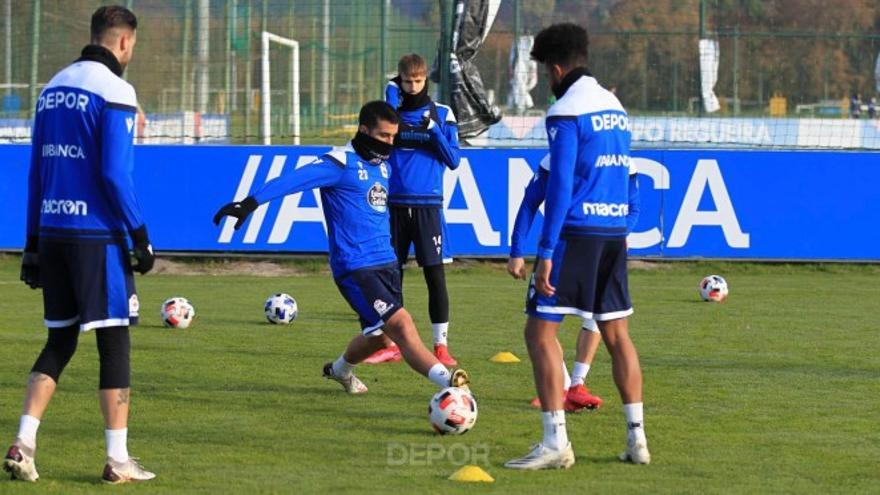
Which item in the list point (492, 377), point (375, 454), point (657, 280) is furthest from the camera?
point (657, 280)

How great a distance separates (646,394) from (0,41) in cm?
1354

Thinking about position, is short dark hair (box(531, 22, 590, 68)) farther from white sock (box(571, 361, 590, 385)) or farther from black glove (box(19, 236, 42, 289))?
black glove (box(19, 236, 42, 289))

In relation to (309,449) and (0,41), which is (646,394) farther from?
(0,41)

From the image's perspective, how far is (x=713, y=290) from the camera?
50.4 feet

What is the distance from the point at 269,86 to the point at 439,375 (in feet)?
42.8

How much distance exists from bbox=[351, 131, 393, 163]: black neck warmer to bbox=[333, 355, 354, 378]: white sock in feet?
4.79

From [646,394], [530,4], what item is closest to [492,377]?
[646,394]

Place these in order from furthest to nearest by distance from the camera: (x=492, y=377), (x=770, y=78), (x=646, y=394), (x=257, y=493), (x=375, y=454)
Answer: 1. (x=770, y=78)
2. (x=492, y=377)
3. (x=646, y=394)
4. (x=375, y=454)
5. (x=257, y=493)

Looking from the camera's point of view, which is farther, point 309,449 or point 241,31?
point 241,31

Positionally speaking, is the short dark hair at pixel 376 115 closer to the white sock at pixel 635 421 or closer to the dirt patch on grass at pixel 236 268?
the white sock at pixel 635 421

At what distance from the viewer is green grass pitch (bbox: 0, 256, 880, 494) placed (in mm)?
7379

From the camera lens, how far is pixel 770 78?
23172 mm

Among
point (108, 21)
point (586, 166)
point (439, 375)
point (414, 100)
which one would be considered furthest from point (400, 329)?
point (414, 100)

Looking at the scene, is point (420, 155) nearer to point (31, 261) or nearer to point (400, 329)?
point (400, 329)
